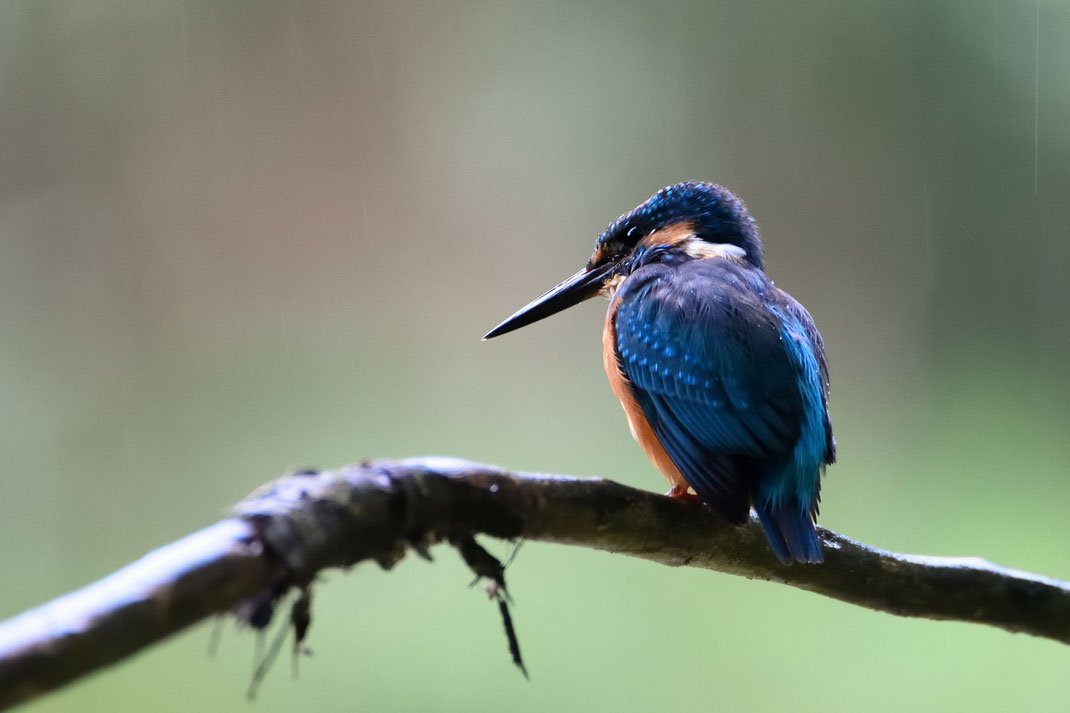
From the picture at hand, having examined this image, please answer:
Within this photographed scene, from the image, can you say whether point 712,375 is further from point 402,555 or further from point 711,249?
point 402,555

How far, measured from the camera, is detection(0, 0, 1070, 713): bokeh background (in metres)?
2.64

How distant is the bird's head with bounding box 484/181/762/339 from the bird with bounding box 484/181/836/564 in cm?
1

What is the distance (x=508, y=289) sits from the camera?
3162 mm

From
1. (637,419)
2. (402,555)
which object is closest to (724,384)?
(637,419)

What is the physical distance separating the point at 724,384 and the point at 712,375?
0.10 ft

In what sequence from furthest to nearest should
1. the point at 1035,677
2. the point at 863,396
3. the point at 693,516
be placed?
the point at 863,396, the point at 1035,677, the point at 693,516

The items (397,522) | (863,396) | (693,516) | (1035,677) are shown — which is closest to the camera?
(397,522)

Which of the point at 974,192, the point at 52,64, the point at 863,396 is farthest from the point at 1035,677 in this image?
the point at 52,64

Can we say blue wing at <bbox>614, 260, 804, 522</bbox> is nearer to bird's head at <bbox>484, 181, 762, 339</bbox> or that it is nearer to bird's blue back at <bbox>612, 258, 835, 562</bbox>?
bird's blue back at <bbox>612, 258, 835, 562</bbox>

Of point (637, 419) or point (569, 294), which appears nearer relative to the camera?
point (637, 419)

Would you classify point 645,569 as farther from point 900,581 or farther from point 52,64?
point 52,64

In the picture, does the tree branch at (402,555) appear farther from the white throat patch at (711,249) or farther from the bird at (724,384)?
the white throat patch at (711,249)

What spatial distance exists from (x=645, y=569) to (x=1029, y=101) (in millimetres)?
1926

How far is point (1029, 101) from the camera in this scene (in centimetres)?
325
